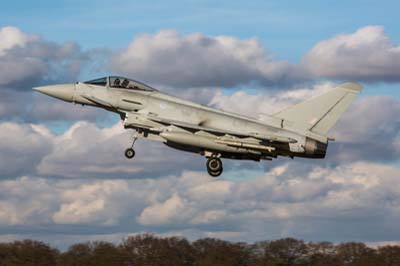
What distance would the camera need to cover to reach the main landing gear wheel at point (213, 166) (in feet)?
164

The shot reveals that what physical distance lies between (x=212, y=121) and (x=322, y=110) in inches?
223

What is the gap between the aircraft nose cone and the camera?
50531 mm

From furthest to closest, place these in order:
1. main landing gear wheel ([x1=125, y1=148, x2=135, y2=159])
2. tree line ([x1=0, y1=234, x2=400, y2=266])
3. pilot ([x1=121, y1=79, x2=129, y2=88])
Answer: tree line ([x1=0, y1=234, x2=400, y2=266]) → pilot ([x1=121, y1=79, x2=129, y2=88]) → main landing gear wheel ([x1=125, y1=148, x2=135, y2=159])

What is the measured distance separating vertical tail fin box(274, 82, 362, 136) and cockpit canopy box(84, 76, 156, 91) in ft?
22.6

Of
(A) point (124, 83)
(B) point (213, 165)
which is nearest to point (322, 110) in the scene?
(B) point (213, 165)

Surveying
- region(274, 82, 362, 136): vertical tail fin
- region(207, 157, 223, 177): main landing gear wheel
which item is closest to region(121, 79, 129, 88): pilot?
region(207, 157, 223, 177): main landing gear wheel

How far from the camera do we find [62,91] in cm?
5059

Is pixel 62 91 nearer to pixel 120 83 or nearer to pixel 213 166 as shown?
pixel 120 83

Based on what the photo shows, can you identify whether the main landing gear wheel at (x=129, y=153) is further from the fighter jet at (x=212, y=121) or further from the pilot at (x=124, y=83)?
the pilot at (x=124, y=83)

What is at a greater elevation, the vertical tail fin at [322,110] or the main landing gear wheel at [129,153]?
the vertical tail fin at [322,110]

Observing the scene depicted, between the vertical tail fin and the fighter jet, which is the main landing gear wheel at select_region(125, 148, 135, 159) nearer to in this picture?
the fighter jet

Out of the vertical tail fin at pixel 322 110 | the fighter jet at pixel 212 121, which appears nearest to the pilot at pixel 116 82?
the fighter jet at pixel 212 121

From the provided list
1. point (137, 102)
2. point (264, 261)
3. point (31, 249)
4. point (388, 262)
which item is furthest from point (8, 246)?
point (137, 102)

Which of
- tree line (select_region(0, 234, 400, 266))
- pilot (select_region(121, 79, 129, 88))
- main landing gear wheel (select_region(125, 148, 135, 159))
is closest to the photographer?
main landing gear wheel (select_region(125, 148, 135, 159))
